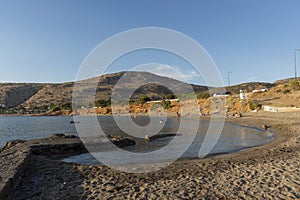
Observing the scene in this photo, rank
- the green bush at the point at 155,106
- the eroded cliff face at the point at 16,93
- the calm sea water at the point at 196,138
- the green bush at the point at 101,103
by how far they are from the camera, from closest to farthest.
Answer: the calm sea water at the point at 196,138 → the green bush at the point at 155,106 → the green bush at the point at 101,103 → the eroded cliff face at the point at 16,93

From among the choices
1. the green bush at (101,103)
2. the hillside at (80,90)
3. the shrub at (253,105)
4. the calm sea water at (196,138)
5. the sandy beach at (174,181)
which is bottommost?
the calm sea water at (196,138)

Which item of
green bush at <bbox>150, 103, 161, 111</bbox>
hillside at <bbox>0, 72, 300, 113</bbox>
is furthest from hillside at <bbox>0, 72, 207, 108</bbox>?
green bush at <bbox>150, 103, 161, 111</bbox>

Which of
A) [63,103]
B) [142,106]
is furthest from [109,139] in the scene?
[63,103]

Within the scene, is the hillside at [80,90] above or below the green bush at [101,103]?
above

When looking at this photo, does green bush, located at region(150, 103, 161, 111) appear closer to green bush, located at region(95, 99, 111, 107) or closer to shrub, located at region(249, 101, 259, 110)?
green bush, located at region(95, 99, 111, 107)

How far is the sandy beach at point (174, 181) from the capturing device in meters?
7.15

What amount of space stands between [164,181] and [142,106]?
3423 inches

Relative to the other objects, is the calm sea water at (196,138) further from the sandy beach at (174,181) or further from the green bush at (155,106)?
the green bush at (155,106)

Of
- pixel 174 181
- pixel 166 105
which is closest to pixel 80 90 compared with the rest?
pixel 166 105

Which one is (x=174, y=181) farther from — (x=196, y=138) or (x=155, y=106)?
(x=155, y=106)

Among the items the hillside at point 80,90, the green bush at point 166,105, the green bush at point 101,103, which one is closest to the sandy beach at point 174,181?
the green bush at point 166,105

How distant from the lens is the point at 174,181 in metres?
8.48

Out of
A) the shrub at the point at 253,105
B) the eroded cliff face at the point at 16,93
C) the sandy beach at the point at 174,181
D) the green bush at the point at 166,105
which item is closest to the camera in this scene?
the sandy beach at the point at 174,181

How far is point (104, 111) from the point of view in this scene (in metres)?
101
